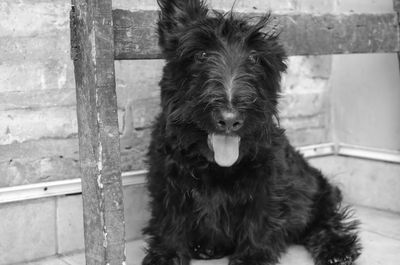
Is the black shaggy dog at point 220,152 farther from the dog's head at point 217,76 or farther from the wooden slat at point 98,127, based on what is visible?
the wooden slat at point 98,127

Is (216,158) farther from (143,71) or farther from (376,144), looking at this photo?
(376,144)

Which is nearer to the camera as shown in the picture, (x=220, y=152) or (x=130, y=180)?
(x=220, y=152)

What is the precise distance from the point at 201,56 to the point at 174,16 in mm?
271

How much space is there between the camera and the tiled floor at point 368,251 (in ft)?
11.3

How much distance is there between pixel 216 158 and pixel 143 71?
119cm

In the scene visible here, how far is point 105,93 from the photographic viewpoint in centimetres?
262

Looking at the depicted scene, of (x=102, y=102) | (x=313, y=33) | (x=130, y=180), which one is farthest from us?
(x=130, y=180)

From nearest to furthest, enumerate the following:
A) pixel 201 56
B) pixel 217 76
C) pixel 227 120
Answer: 1. pixel 227 120
2. pixel 217 76
3. pixel 201 56

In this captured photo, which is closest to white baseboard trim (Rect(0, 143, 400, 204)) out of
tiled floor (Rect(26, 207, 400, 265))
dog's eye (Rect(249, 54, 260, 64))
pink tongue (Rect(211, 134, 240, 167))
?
tiled floor (Rect(26, 207, 400, 265))

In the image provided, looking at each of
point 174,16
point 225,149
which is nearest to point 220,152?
point 225,149

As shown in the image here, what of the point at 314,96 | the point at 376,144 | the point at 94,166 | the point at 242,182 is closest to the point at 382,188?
the point at 376,144

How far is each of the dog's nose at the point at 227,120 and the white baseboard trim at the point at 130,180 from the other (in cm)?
128

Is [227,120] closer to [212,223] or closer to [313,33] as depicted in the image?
[212,223]

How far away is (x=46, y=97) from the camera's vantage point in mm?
3496
